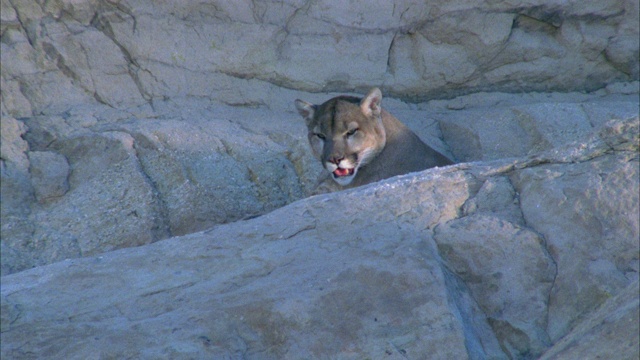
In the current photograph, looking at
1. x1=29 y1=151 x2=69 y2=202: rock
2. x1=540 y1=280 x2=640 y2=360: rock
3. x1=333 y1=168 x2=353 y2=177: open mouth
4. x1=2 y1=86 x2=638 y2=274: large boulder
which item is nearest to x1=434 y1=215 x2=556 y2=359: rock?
x1=540 y1=280 x2=640 y2=360: rock

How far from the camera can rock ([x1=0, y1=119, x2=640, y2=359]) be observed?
9.17 ft

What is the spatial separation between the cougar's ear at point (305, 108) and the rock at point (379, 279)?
2.04 metres

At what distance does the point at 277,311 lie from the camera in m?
2.89

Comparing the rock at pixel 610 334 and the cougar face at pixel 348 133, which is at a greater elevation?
the rock at pixel 610 334

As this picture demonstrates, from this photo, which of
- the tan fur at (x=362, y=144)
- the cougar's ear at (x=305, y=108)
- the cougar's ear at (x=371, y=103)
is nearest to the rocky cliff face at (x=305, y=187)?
the cougar's ear at (x=305, y=108)

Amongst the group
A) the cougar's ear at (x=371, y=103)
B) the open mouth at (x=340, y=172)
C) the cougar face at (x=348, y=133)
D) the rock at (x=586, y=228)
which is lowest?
the open mouth at (x=340, y=172)

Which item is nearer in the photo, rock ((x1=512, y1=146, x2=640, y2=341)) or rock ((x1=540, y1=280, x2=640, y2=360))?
rock ((x1=540, y1=280, x2=640, y2=360))

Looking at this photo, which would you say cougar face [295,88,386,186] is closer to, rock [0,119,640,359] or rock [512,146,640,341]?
rock [0,119,640,359]

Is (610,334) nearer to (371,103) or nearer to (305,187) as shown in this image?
(371,103)

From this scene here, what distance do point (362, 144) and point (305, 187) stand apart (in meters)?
0.62

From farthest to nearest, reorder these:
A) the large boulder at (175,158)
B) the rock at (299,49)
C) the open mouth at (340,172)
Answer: the rock at (299,49) → the open mouth at (340,172) → the large boulder at (175,158)

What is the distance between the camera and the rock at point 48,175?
16.3 ft

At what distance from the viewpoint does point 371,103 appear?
17.1 feet

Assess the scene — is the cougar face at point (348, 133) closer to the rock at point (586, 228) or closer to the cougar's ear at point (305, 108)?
the cougar's ear at point (305, 108)
